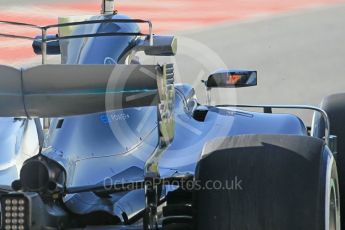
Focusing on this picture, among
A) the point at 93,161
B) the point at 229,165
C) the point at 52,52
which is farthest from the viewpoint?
the point at 52,52

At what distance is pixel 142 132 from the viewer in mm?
4562

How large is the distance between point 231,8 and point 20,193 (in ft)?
43.5

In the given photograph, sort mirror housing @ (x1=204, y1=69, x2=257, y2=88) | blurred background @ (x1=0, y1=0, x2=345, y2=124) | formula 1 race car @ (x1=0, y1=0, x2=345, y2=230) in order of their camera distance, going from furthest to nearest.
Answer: blurred background @ (x1=0, y1=0, x2=345, y2=124) → mirror housing @ (x1=204, y1=69, x2=257, y2=88) → formula 1 race car @ (x1=0, y1=0, x2=345, y2=230)

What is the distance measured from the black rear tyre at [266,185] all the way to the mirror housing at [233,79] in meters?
1.33

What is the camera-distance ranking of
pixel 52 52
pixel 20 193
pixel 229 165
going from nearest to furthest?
pixel 20 193
pixel 229 165
pixel 52 52

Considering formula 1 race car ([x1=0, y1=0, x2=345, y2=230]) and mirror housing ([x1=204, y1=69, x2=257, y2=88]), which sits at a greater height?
mirror housing ([x1=204, y1=69, x2=257, y2=88])

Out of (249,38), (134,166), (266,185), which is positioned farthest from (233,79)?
(249,38)

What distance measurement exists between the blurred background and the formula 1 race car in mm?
4039

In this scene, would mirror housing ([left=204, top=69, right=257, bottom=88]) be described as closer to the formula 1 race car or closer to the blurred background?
the formula 1 race car

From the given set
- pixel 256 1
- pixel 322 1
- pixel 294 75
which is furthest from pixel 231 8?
pixel 294 75

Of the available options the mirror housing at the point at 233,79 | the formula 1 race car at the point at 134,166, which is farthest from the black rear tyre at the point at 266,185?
the mirror housing at the point at 233,79

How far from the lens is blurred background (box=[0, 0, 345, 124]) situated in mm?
10359

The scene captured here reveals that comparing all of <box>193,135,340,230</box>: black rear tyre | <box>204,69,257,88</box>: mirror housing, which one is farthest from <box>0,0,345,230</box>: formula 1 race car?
<box>204,69,257,88</box>: mirror housing

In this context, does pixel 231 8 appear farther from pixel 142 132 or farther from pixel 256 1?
pixel 142 132
